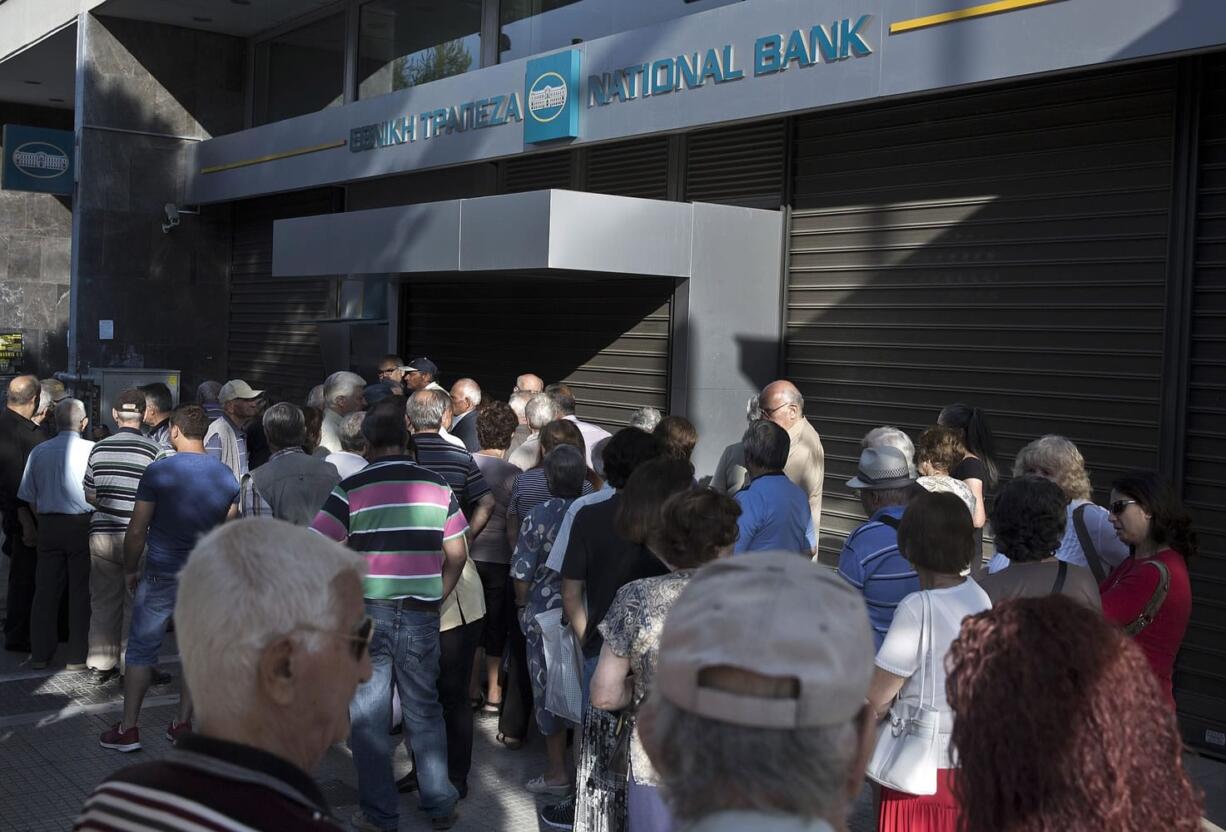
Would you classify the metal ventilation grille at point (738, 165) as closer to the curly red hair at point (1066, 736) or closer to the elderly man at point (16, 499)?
the elderly man at point (16, 499)

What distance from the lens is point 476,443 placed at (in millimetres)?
8977

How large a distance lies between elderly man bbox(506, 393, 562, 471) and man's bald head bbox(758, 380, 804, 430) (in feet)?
4.54

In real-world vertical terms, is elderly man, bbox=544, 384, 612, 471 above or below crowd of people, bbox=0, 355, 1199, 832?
above

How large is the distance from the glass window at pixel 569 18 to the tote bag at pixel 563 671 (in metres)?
6.51

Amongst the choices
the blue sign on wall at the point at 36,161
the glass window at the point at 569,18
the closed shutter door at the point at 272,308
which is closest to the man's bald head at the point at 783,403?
the glass window at the point at 569,18

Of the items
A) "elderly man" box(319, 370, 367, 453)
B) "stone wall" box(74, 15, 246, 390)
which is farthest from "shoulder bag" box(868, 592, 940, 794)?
"stone wall" box(74, 15, 246, 390)

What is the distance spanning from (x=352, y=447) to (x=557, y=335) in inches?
224

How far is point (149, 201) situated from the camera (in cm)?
1900

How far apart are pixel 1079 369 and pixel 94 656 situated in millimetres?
6815

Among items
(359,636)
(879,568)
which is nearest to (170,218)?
(879,568)

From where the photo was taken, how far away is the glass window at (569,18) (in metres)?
10.9

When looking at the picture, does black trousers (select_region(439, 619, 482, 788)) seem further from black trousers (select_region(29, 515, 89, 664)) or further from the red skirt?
black trousers (select_region(29, 515, 89, 664))

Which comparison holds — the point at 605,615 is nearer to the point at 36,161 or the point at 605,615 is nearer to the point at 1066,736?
the point at 1066,736

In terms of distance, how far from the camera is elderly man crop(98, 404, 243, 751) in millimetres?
6516
